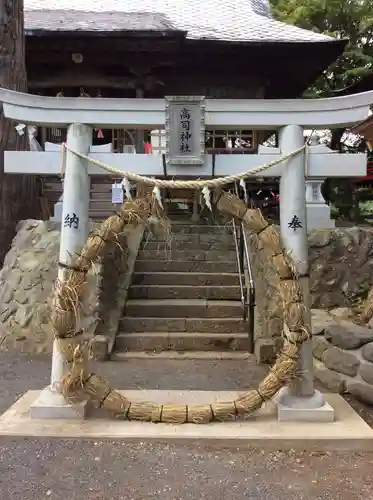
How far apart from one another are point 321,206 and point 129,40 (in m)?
4.98

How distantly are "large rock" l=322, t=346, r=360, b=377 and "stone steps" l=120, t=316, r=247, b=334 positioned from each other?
1.88m

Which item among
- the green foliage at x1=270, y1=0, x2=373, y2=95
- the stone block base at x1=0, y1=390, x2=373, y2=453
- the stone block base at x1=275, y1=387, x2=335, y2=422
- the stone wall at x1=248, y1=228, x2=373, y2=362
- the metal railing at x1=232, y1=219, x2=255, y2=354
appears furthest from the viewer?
the green foliage at x1=270, y1=0, x2=373, y2=95

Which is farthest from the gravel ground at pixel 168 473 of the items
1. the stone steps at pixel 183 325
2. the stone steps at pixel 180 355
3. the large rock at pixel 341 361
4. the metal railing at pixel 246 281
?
the stone steps at pixel 183 325

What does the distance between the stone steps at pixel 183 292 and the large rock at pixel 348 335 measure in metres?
2.45

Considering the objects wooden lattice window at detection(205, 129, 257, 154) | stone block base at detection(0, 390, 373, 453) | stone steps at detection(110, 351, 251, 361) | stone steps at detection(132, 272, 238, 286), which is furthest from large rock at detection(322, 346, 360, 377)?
wooden lattice window at detection(205, 129, 257, 154)

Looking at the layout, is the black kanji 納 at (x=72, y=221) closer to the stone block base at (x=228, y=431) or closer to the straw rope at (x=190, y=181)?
the straw rope at (x=190, y=181)

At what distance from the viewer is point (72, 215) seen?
4.41 metres

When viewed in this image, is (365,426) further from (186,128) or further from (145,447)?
(186,128)

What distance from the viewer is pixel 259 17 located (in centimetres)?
1262

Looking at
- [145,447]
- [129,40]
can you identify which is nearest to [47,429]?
[145,447]

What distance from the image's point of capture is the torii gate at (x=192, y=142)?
4.37 m

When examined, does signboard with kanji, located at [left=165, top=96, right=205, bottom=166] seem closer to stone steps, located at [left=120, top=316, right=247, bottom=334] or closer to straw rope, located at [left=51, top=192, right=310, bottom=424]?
straw rope, located at [left=51, top=192, right=310, bottom=424]

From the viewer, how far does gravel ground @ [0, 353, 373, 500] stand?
3.26m

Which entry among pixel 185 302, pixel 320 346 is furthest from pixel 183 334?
pixel 320 346
